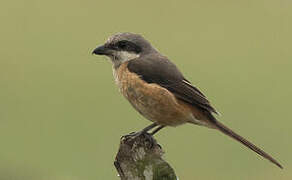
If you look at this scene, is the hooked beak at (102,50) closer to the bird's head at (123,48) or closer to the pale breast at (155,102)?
the bird's head at (123,48)

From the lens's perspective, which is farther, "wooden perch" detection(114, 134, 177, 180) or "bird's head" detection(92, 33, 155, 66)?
"bird's head" detection(92, 33, 155, 66)

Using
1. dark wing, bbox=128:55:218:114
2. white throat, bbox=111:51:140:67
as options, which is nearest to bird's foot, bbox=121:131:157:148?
dark wing, bbox=128:55:218:114

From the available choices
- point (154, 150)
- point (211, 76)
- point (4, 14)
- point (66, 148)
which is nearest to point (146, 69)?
point (154, 150)

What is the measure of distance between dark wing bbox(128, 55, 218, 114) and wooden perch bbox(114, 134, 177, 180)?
1262 millimetres

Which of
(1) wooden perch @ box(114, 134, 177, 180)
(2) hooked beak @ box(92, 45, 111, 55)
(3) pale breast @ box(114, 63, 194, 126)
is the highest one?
(2) hooked beak @ box(92, 45, 111, 55)

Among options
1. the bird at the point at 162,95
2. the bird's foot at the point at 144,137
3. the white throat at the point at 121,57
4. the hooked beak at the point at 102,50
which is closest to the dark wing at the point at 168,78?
the bird at the point at 162,95

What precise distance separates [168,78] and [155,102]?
0.79 ft

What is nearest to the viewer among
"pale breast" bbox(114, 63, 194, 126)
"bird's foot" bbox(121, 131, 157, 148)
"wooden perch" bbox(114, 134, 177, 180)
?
"wooden perch" bbox(114, 134, 177, 180)

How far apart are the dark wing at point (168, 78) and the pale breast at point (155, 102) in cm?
5

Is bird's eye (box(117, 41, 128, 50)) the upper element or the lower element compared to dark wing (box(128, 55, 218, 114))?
upper

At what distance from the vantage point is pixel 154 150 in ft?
14.5

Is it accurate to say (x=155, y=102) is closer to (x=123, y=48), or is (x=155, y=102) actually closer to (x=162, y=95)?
(x=162, y=95)

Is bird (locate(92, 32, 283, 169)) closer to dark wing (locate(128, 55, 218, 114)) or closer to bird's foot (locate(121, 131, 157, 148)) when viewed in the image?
dark wing (locate(128, 55, 218, 114))

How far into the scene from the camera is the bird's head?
242 inches
